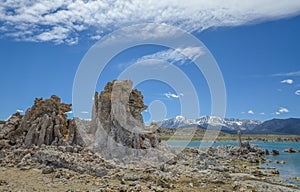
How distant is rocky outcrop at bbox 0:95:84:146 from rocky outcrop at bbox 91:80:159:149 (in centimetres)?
322

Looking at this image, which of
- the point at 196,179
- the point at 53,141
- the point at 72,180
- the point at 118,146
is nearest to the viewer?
the point at 72,180

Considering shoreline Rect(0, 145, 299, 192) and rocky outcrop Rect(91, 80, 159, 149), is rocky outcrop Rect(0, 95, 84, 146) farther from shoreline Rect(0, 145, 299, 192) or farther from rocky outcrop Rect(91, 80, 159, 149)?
shoreline Rect(0, 145, 299, 192)

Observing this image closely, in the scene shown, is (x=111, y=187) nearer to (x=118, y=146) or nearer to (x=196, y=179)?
(x=196, y=179)

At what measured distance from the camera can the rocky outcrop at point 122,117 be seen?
105ft

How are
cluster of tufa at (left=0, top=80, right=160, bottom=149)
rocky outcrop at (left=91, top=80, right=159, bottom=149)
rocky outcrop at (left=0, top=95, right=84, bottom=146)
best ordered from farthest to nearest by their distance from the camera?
rocky outcrop at (left=0, top=95, right=84, bottom=146) → cluster of tufa at (left=0, top=80, right=160, bottom=149) → rocky outcrop at (left=91, top=80, right=159, bottom=149)

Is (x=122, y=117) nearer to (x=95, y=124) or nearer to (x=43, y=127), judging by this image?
(x=95, y=124)

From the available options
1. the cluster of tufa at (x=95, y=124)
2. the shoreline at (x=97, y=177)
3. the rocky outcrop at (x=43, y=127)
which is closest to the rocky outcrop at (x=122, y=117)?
the cluster of tufa at (x=95, y=124)

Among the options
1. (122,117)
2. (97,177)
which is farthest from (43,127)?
(97,177)

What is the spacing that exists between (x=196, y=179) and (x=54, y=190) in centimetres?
1023

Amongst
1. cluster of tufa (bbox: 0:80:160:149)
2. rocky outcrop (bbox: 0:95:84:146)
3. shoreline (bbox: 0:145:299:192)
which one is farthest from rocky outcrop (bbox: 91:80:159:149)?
shoreline (bbox: 0:145:299:192)

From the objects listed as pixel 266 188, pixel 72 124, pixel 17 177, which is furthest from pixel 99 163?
pixel 266 188

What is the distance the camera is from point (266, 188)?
19.8 m

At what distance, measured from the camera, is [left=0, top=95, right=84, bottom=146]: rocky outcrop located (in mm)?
32781

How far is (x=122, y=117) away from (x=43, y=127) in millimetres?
8740
